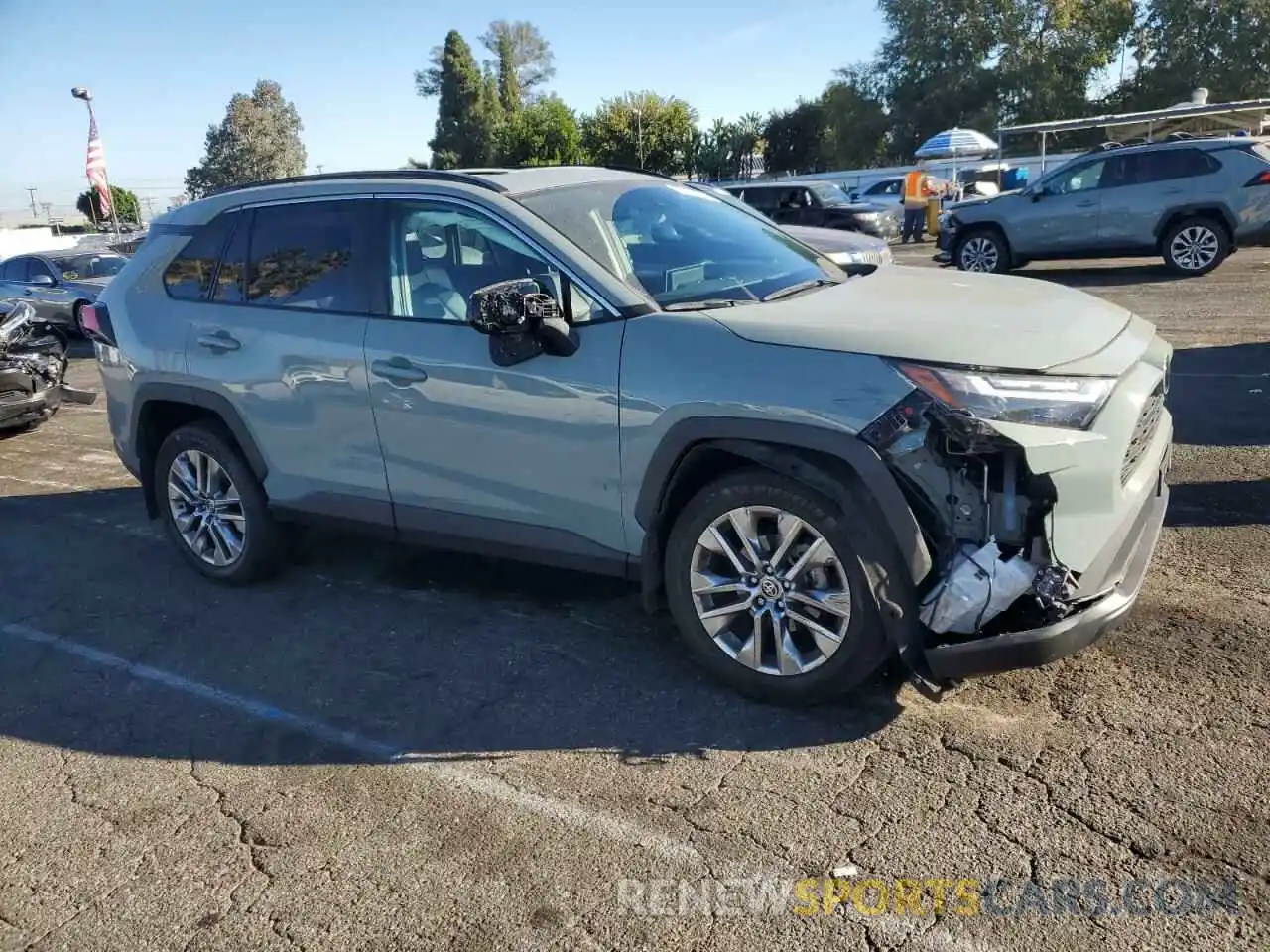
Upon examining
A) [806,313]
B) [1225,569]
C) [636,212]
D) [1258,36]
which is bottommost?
[1225,569]

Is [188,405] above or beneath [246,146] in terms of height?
beneath

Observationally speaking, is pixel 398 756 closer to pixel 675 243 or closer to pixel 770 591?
pixel 770 591

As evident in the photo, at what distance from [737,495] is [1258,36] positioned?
5652 cm

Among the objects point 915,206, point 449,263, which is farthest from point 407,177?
point 915,206

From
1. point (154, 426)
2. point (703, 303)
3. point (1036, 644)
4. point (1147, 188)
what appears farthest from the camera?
point (1147, 188)

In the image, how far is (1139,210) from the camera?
14492 mm

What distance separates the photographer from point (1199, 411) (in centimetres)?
715

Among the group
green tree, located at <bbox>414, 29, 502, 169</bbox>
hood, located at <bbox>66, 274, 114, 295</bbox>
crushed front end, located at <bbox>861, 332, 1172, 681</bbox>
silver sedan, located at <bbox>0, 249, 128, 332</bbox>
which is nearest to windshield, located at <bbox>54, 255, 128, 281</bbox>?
silver sedan, located at <bbox>0, 249, 128, 332</bbox>

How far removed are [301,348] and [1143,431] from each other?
344cm

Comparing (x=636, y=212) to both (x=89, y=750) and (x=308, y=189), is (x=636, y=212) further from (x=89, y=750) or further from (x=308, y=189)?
(x=89, y=750)

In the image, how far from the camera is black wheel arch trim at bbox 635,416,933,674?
3.29m

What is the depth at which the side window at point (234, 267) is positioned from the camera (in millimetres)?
5109

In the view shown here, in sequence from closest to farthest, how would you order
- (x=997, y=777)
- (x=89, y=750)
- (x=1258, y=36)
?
(x=997, y=777)
(x=89, y=750)
(x=1258, y=36)

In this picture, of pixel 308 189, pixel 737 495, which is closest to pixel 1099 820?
pixel 737 495
